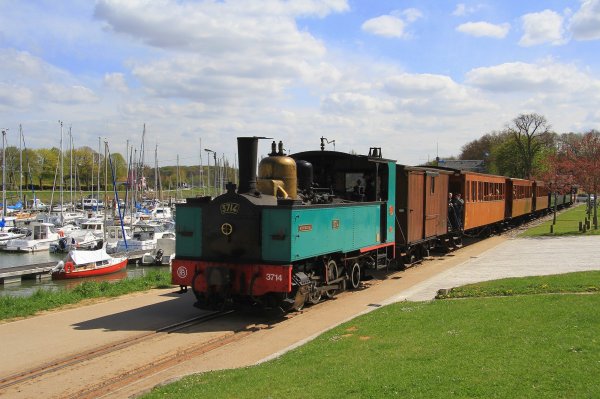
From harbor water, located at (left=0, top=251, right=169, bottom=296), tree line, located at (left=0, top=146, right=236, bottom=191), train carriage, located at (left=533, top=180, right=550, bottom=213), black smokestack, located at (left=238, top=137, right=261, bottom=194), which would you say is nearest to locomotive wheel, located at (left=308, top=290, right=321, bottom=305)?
black smokestack, located at (left=238, top=137, right=261, bottom=194)

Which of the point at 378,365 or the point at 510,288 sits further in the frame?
the point at 510,288

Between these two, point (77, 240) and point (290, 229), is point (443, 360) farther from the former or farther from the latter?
point (77, 240)

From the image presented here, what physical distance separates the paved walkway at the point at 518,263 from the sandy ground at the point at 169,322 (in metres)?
0.03

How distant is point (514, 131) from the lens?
237 feet

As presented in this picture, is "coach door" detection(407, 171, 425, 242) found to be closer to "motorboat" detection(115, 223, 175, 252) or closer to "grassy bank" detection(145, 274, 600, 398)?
"grassy bank" detection(145, 274, 600, 398)

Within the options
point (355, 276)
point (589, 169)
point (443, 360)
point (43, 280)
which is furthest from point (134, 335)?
point (589, 169)

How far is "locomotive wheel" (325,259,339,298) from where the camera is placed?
12.6 meters

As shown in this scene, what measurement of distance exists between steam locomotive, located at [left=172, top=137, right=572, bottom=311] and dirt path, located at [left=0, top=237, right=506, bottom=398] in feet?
2.29

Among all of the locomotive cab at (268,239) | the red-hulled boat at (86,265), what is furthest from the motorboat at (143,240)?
the locomotive cab at (268,239)

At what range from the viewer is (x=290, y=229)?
1071 centimetres

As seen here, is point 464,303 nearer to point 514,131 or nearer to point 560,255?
point 560,255

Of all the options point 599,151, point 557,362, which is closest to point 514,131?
point 599,151

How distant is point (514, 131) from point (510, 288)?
65.0 m

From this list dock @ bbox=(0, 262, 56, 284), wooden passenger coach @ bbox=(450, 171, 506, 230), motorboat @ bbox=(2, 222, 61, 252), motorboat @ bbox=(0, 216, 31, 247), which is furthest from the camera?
motorboat @ bbox=(0, 216, 31, 247)
